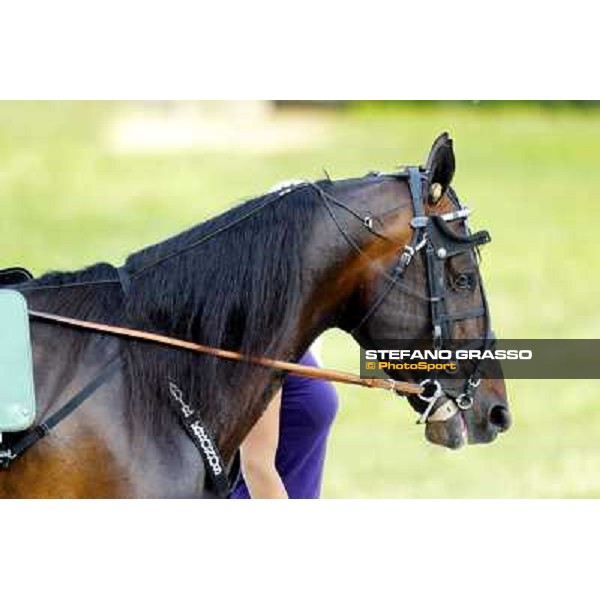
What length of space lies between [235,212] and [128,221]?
11224 mm

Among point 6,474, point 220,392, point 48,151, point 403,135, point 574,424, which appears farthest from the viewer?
point 403,135

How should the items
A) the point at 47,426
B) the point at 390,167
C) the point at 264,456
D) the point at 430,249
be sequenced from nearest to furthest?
1. the point at 47,426
2. the point at 430,249
3. the point at 264,456
4. the point at 390,167

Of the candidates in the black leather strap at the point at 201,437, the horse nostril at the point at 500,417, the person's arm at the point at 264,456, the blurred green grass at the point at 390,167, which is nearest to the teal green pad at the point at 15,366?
the black leather strap at the point at 201,437

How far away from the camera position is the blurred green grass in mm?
8094

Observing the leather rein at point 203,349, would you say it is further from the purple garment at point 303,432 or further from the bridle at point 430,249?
the purple garment at point 303,432

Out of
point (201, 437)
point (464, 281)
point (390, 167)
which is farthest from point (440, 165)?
point (390, 167)

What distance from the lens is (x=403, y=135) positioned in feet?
65.2

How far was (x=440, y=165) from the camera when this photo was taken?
422 centimetres

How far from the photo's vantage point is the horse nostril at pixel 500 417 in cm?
441

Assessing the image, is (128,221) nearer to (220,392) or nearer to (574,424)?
(574,424)

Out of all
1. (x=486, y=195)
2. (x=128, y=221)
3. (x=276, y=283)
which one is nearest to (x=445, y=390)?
(x=276, y=283)

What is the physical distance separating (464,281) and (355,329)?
0.38 meters

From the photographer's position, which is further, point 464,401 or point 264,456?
point 264,456

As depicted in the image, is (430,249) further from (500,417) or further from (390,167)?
(390,167)
